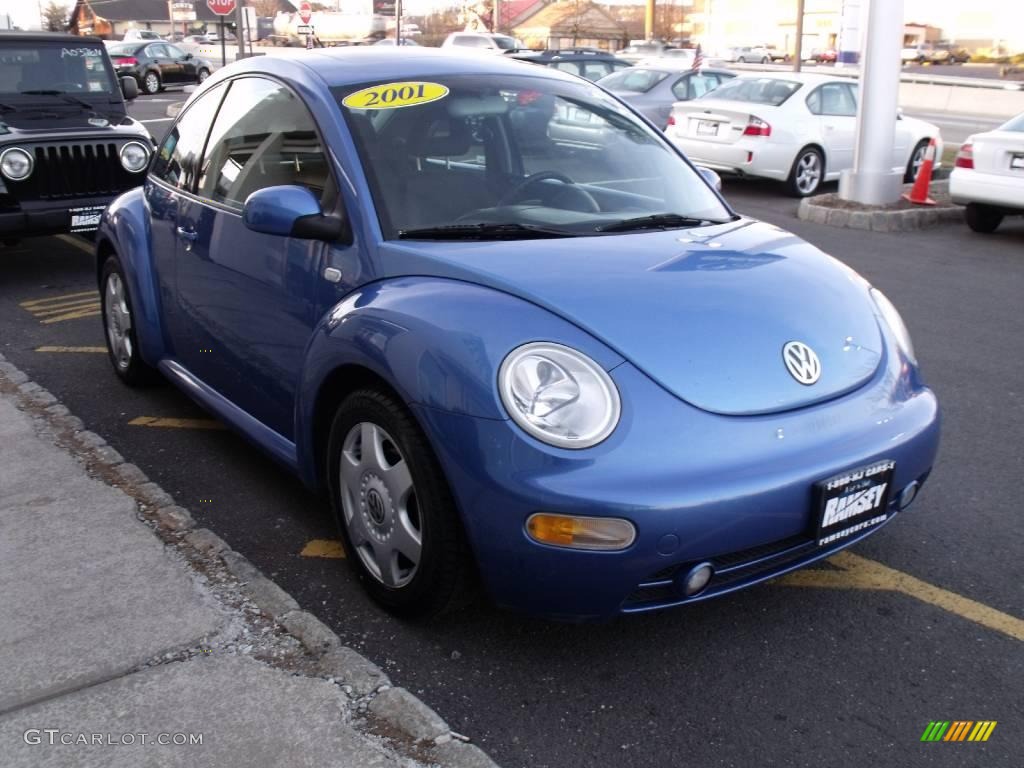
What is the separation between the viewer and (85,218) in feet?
26.9

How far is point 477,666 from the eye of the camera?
302 centimetres

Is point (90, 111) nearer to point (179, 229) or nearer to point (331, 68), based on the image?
point (179, 229)

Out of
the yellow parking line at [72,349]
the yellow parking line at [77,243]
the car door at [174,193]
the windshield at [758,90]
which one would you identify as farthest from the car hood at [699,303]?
the windshield at [758,90]

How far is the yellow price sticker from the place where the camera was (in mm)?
3717

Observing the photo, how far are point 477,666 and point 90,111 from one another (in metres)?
7.69

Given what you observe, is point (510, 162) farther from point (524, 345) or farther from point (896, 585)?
point (896, 585)

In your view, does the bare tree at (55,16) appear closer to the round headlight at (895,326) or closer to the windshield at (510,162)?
the windshield at (510,162)

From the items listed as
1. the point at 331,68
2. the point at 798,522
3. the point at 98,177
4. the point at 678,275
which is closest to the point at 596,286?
the point at 678,275

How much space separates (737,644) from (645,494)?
80 cm

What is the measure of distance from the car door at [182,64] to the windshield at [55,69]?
89.9 ft

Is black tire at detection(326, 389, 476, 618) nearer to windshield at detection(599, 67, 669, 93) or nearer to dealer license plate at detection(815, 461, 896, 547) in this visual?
A: dealer license plate at detection(815, 461, 896, 547)

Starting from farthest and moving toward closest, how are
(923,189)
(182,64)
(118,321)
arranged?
1. (182,64)
2. (923,189)
3. (118,321)

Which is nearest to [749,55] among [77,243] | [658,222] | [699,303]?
[77,243]

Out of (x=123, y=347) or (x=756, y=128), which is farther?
(x=756, y=128)
